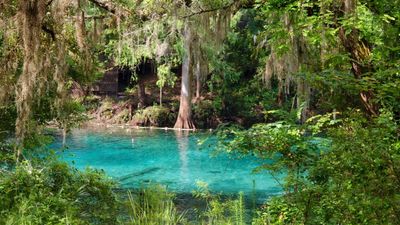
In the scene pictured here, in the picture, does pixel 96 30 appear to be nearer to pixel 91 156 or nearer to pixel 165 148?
pixel 91 156

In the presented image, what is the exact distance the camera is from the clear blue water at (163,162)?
32.6 ft

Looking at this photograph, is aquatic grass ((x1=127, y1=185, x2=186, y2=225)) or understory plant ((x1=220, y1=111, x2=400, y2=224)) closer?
understory plant ((x1=220, y1=111, x2=400, y2=224))

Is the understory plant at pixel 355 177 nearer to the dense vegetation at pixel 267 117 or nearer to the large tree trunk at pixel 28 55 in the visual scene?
the dense vegetation at pixel 267 117

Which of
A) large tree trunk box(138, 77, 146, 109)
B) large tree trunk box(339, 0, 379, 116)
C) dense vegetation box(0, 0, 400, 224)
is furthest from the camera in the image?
large tree trunk box(138, 77, 146, 109)

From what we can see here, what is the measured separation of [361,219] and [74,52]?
4.98 m

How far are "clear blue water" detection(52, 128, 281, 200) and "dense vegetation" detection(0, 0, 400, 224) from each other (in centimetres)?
163

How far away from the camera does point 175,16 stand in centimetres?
696

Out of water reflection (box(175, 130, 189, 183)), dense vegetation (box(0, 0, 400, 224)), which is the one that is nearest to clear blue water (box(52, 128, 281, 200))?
water reflection (box(175, 130, 189, 183))

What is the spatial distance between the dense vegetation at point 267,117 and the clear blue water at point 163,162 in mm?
1630

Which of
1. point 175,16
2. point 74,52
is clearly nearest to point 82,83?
point 74,52

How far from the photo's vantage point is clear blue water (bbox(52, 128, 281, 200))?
9.95 m

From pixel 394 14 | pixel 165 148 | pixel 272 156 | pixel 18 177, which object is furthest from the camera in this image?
pixel 165 148

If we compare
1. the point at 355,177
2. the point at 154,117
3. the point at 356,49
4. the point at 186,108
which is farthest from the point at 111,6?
the point at 154,117

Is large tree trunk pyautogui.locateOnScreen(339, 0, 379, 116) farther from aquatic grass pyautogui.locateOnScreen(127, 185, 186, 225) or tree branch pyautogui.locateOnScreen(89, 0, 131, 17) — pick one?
tree branch pyautogui.locateOnScreen(89, 0, 131, 17)
